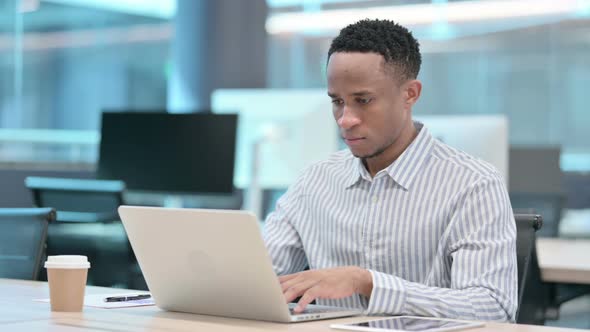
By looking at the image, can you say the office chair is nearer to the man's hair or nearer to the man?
the man

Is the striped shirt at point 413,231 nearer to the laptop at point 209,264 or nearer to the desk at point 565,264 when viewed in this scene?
the laptop at point 209,264

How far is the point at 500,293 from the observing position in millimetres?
1762

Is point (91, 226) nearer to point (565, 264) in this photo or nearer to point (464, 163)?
point (565, 264)

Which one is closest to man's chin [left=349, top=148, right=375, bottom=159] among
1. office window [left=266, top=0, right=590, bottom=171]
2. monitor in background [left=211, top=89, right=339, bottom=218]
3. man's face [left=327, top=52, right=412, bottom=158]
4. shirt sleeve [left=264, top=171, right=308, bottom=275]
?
man's face [left=327, top=52, right=412, bottom=158]

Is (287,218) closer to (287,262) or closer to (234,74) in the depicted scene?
(287,262)

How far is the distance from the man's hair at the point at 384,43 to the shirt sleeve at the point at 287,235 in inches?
14.3

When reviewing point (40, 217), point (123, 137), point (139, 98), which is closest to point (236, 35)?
point (139, 98)

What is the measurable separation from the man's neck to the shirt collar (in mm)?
17

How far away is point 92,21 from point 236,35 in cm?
138

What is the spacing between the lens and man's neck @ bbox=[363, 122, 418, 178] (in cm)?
201

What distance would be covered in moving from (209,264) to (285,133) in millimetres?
2358

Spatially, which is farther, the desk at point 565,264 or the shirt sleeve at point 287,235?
the desk at point 565,264

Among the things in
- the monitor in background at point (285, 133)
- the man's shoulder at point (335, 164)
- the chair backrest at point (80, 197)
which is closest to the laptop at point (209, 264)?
the man's shoulder at point (335, 164)

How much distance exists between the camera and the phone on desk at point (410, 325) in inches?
56.9
